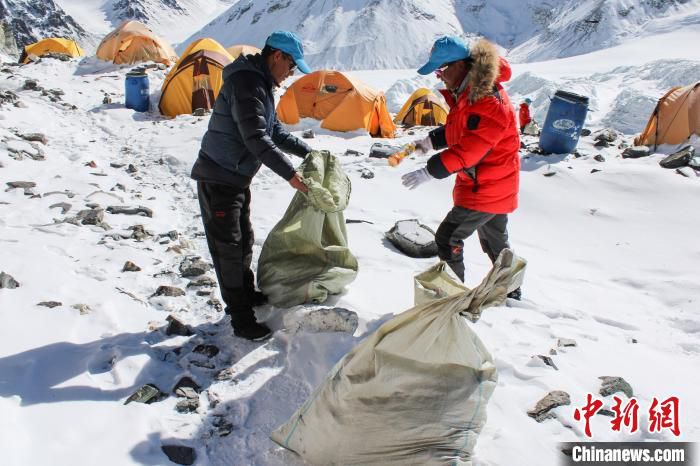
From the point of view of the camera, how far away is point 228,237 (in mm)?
2895

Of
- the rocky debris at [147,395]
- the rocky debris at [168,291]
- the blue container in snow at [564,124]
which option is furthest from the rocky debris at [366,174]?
the rocky debris at [147,395]

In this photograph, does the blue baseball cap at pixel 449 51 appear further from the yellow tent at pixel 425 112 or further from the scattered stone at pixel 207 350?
the yellow tent at pixel 425 112

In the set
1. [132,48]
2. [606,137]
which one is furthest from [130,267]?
[132,48]

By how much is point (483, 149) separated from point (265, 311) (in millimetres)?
1671

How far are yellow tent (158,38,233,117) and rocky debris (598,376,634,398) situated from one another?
10105mm

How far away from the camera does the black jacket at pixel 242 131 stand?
2.66 m

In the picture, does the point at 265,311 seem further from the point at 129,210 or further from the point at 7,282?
the point at 129,210

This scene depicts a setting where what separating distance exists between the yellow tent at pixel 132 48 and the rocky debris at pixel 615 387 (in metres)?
16.4

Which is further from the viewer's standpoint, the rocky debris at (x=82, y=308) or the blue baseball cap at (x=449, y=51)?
the rocky debris at (x=82, y=308)

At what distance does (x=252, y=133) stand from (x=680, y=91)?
1009 cm

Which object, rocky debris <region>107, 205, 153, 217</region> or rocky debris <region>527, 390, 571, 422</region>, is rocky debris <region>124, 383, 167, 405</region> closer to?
rocky debris <region>527, 390, 571, 422</region>

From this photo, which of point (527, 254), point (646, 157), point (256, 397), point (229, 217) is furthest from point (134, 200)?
point (646, 157)

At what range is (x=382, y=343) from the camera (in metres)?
1.89

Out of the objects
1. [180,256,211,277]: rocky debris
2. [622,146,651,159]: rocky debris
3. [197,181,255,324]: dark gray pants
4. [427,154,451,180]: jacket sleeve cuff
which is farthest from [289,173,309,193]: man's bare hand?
[622,146,651,159]: rocky debris
